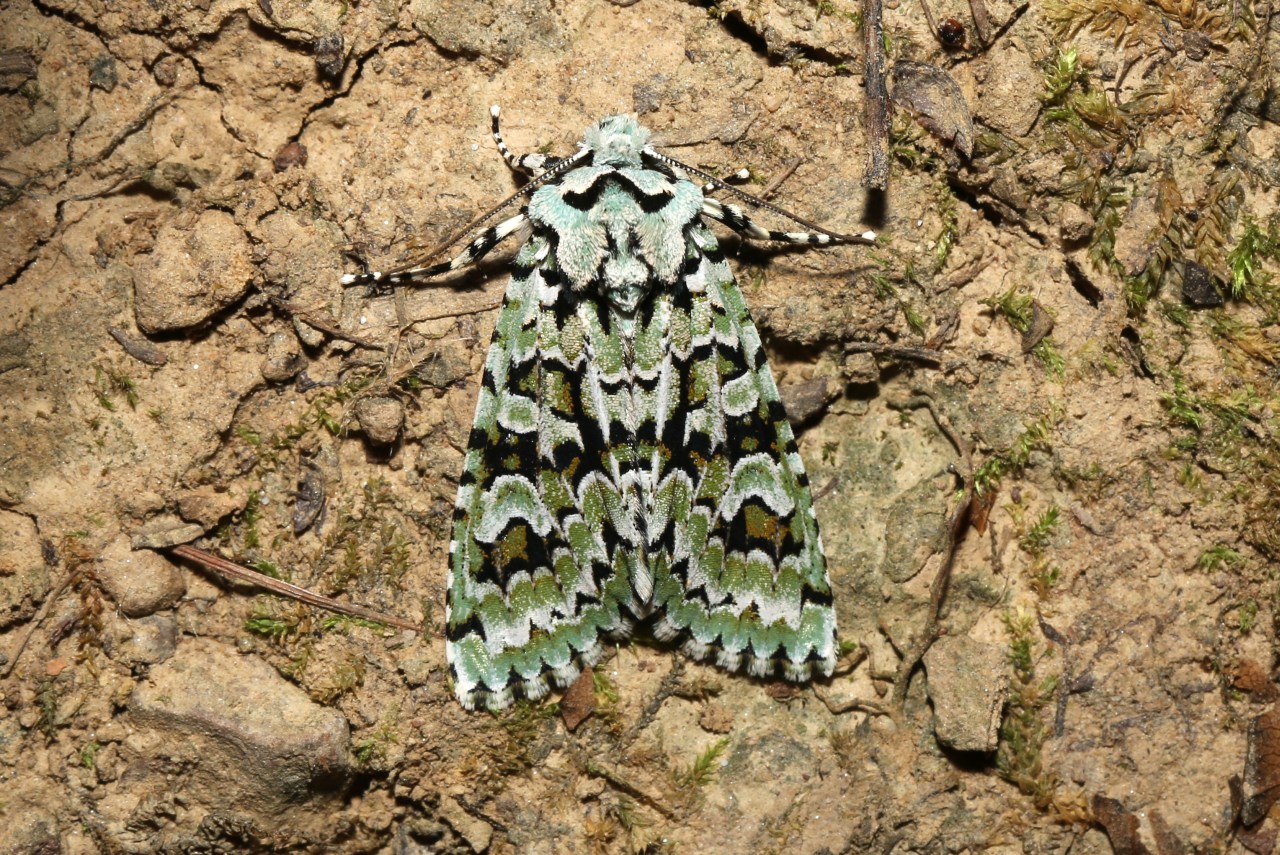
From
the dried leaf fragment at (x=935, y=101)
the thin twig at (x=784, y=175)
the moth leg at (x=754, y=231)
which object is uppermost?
the dried leaf fragment at (x=935, y=101)

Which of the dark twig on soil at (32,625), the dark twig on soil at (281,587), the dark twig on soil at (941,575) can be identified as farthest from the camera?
the dark twig on soil at (941,575)

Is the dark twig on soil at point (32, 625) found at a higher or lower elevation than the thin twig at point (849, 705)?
higher

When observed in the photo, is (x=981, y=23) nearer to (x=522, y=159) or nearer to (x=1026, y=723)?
(x=522, y=159)

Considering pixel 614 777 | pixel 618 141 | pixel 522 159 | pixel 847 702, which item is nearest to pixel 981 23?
pixel 618 141

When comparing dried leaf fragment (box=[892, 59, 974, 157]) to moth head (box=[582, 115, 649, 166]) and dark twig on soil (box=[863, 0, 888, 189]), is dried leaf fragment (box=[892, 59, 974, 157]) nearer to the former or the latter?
dark twig on soil (box=[863, 0, 888, 189])

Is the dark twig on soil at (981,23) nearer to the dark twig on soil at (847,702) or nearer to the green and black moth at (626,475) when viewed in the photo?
the green and black moth at (626,475)

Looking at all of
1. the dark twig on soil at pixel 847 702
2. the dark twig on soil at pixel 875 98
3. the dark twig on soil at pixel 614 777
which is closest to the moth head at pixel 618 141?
the dark twig on soil at pixel 875 98

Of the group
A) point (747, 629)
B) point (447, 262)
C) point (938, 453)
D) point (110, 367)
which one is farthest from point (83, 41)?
point (938, 453)
